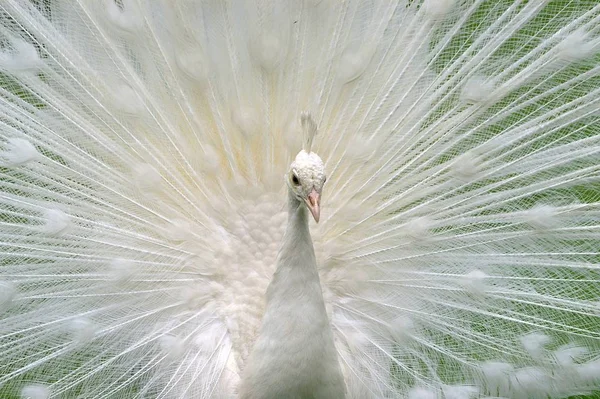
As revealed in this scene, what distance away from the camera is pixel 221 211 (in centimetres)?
251

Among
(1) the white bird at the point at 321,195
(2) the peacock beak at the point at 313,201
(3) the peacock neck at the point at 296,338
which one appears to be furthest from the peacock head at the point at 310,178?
(1) the white bird at the point at 321,195

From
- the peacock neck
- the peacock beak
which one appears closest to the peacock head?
the peacock beak

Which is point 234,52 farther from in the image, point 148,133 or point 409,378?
point 409,378

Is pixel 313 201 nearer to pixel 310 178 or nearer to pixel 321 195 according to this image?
pixel 310 178

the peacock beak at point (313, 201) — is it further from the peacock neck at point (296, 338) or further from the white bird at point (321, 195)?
the white bird at point (321, 195)

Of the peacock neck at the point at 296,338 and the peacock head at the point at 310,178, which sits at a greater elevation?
the peacock head at the point at 310,178

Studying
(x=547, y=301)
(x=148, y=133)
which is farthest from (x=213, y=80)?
(x=547, y=301)

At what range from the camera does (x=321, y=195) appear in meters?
2.33

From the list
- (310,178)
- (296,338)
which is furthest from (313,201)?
(296,338)

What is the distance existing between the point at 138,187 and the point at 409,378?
109 cm

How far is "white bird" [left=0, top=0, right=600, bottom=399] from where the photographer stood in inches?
91.1

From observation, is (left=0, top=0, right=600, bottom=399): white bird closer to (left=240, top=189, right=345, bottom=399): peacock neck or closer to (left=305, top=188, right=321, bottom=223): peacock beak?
(left=240, top=189, right=345, bottom=399): peacock neck

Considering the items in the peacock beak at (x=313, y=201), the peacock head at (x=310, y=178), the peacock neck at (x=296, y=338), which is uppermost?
the peacock head at (x=310, y=178)

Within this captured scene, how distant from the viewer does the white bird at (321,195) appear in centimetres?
231
